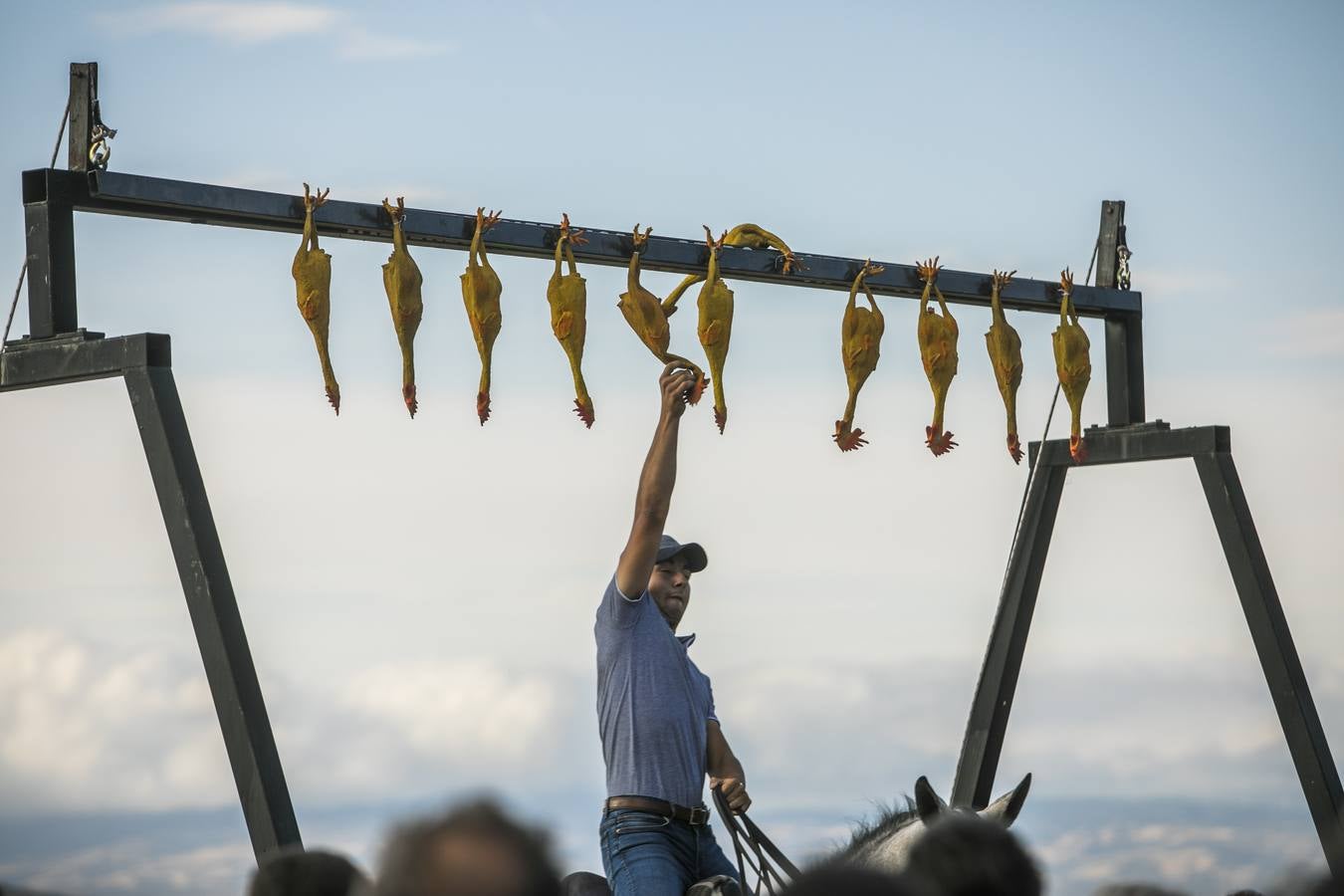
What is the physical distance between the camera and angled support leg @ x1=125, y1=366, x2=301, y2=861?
557cm

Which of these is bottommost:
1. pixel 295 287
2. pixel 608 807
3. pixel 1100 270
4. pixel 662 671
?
pixel 608 807

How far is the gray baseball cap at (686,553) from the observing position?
6.79 meters

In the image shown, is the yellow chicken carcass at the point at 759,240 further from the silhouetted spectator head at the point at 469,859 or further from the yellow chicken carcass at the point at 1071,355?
the silhouetted spectator head at the point at 469,859

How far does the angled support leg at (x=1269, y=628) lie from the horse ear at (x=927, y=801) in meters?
3.27

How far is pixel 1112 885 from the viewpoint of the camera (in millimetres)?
3215

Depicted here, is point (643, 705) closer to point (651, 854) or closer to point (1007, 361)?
point (651, 854)

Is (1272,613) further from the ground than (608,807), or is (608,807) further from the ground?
(1272,613)

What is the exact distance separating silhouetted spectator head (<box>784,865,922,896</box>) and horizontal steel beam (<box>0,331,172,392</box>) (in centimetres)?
410

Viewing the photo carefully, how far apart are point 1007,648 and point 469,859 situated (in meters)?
7.26

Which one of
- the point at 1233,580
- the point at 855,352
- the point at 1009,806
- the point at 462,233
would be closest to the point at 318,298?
the point at 462,233

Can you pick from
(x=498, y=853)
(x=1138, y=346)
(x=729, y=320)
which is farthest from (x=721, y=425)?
(x=498, y=853)

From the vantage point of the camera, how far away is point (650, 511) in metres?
6.19

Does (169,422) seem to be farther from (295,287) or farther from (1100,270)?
(1100,270)

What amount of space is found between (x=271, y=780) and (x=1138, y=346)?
550cm
